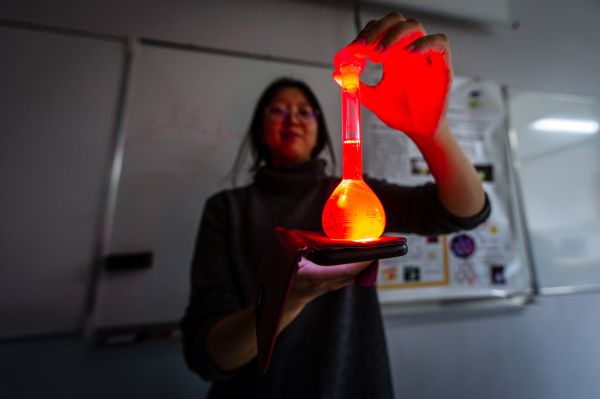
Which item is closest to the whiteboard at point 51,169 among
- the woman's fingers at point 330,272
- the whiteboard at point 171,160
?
the whiteboard at point 171,160

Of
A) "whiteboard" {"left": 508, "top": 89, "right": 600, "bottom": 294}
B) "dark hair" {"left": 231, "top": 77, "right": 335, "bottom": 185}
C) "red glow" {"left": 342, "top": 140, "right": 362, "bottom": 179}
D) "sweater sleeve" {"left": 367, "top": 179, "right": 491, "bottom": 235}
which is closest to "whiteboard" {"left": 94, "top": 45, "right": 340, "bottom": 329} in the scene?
"dark hair" {"left": 231, "top": 77, "right": 335, "bottom": 185}

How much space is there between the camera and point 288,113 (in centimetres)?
70

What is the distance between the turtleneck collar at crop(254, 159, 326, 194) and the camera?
26.0 inches

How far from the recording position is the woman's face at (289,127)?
685 mm

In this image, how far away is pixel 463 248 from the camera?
3.16ft

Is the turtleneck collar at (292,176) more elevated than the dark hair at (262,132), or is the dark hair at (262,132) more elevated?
the dark hair at (262,132)

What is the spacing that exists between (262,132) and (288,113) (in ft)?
0.39

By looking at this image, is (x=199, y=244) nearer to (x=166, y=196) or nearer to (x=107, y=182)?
(x=166, y=196)

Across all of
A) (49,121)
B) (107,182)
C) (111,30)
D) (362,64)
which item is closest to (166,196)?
(107,182)

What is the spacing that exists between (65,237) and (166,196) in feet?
1.00

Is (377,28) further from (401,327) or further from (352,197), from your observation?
(401,327)

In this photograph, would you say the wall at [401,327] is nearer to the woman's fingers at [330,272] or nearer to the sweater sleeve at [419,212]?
the sweater sleeve at [419,212]

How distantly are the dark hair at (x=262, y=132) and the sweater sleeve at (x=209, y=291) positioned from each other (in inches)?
8.1

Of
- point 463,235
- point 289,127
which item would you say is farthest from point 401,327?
point 289,127
